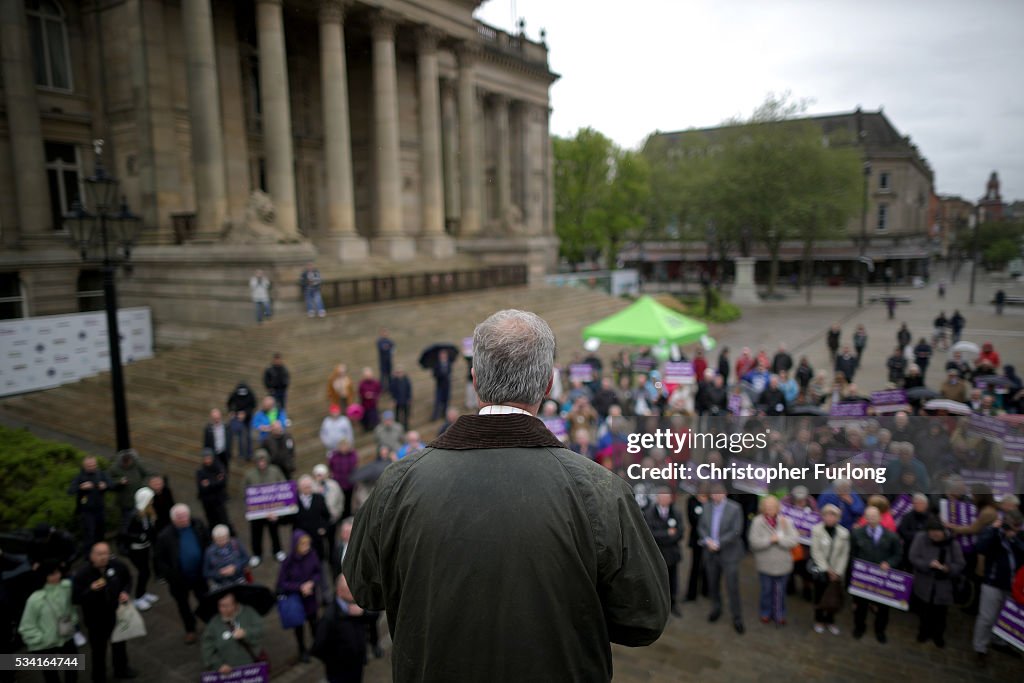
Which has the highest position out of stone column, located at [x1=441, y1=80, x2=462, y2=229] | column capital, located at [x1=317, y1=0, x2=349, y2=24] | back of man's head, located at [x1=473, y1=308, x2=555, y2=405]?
column capital, located at [x1=317, y1=0, x2=349, y2=24]

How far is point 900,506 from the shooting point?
847 cm

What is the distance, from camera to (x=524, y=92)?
46.6 metres

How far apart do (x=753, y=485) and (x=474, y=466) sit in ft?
18.6

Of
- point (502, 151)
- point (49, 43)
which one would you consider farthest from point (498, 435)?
point (502, 151)

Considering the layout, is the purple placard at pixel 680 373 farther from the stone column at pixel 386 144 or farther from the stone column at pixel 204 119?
the stone column at pixel 386 144

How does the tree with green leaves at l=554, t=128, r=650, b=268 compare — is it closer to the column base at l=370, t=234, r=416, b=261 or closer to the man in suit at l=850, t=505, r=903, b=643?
the column base at l=370, t=234, r=416, b=261

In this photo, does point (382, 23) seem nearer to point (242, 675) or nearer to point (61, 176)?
point (61, 176)

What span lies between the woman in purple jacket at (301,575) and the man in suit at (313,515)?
1189mm

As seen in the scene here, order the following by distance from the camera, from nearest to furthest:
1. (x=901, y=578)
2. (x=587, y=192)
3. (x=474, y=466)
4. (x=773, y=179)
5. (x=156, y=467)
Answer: (x=474, y=466) → (x=901, y=578) → (x=156, y=467) → (x=773, y=179) → (x=587, y=192)

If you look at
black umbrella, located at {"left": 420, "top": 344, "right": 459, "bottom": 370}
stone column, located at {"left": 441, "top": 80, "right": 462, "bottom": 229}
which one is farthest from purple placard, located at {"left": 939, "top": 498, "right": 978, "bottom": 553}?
stone column, located at {"left": 441, "top": 80, "right": 462, "bottom": 229}

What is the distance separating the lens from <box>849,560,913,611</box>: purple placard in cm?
777

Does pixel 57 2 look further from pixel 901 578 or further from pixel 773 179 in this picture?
pixel 773 179

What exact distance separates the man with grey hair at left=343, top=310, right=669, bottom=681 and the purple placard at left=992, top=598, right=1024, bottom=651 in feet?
23.3

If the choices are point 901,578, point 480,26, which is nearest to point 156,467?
point 901,578
